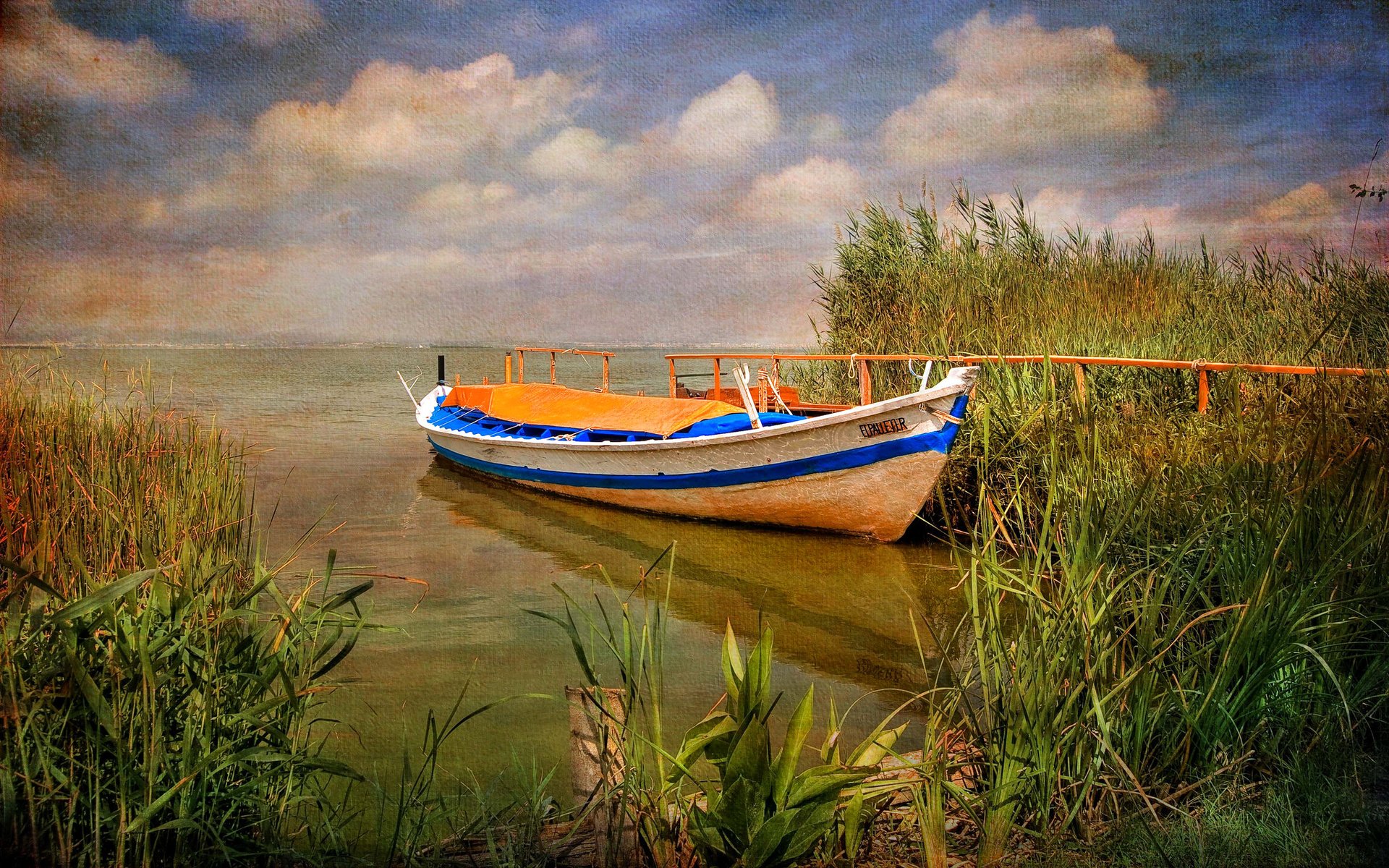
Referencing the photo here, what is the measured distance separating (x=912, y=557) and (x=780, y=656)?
1.49 m

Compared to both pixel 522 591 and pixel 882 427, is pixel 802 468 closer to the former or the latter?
pixel 882 427

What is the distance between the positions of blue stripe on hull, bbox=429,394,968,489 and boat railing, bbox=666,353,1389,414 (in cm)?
47

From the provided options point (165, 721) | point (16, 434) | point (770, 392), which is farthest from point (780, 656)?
point (770, 392)

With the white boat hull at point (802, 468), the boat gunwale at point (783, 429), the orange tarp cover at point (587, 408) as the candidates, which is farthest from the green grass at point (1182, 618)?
the orange tarp cover at point (587, 408)

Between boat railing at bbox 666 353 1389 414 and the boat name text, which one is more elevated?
boat railing at bbox 666 353 1389 414

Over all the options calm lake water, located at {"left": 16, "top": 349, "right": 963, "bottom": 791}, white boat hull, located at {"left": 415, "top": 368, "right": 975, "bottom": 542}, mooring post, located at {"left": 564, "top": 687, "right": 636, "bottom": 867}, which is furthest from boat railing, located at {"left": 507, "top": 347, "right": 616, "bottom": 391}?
mooring post, located at {"left": 564, "top": 687, "right": 636, "bottom": 867}

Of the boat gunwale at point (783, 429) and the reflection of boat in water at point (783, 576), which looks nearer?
the reflection of boat in water at point (783, 576)

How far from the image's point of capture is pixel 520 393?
5938 mm

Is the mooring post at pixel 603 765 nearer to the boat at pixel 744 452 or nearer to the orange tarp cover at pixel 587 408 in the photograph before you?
the boat at pixel 744 452

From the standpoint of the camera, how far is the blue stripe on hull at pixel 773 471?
3.60 meters

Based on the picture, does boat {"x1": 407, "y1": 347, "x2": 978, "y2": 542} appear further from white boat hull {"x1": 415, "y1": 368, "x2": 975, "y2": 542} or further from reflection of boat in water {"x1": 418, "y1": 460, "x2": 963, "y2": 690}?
reflection of boat in water {"x1": 418, "y1": 460, "x2": 963, "y2": 690}

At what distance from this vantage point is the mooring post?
108 centimetres

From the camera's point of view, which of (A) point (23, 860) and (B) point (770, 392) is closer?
(A) point (23, 860)

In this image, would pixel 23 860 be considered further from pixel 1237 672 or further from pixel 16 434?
pixel 1237 672
